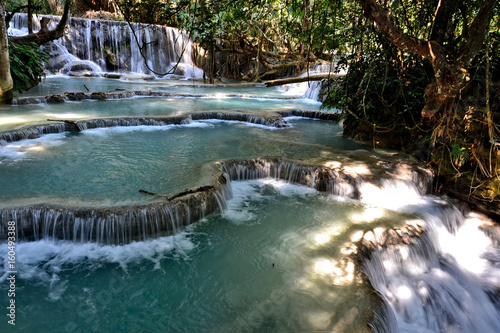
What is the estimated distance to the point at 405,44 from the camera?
12.7ft

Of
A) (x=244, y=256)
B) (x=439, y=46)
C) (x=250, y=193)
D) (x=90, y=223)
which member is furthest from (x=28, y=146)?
(x=439, y=46)

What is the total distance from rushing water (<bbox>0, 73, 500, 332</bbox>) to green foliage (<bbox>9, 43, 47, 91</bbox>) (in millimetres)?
5254

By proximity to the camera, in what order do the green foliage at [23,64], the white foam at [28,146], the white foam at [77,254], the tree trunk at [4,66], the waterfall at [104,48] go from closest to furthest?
1. the white foam at [77,254]
2. the white foam at [28,146]
3. the tree trunk at [4,66]
4. the green foliage at [23,64]
5. the waterfall at [104,48]

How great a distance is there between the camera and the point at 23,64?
1089 centimetres

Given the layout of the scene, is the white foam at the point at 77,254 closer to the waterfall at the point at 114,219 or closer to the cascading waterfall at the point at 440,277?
the waterfall at the point at 114,219

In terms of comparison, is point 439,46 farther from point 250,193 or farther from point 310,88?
point 310,88

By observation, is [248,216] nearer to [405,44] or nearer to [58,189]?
[58,189]

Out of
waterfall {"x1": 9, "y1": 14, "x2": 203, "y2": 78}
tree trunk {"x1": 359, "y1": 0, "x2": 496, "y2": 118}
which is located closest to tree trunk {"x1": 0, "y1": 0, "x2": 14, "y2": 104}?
tree trunk {"x1": 359, "y1": 0, "x2": 496, "y2": 118}

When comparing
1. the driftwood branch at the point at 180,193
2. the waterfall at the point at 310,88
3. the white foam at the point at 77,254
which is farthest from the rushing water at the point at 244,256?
the waterfall at the point at 310,88

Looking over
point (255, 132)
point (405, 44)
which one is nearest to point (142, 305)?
point (405, 44)

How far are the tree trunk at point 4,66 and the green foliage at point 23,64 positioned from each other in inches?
74.5

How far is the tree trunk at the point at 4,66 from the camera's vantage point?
7863mm

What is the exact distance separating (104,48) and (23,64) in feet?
31.3

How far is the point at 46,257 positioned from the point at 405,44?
186 inches
